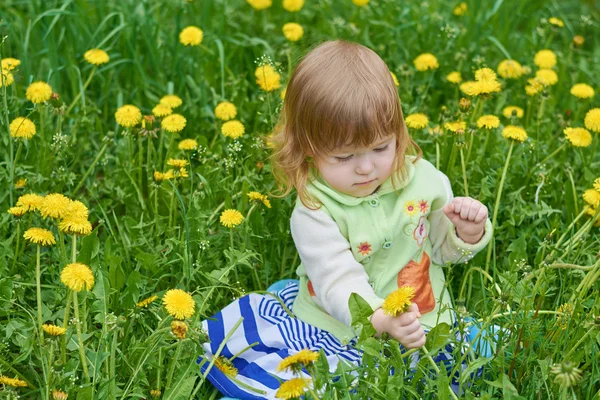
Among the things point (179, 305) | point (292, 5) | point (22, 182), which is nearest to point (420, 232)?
point (179, 305)

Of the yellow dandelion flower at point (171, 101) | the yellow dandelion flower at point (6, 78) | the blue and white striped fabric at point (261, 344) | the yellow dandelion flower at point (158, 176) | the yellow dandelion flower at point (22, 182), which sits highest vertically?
the yellow dandelion flower at point (6, 78)

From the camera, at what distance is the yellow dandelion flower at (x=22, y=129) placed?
8.44 feet

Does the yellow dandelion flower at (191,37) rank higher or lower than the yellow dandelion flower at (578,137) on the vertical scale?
higher

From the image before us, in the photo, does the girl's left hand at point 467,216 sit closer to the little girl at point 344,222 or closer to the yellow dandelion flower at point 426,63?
the little girl at point 344,222

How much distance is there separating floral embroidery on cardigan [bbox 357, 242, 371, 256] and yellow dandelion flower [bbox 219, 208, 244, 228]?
0.34 meters

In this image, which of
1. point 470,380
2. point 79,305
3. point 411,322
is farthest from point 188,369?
point 470,380

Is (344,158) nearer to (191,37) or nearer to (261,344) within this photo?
(261,344)

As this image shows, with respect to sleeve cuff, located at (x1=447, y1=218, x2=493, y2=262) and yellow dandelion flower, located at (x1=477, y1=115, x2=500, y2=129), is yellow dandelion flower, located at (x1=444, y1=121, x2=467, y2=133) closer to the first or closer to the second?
yellow dandelion flower, located at (x1=477, y1=115, x2=500, y2=129)

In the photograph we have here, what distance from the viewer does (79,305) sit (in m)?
2.25

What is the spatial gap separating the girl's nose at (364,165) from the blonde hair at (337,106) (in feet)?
0.15

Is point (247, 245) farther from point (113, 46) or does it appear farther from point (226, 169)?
point (113, 46)

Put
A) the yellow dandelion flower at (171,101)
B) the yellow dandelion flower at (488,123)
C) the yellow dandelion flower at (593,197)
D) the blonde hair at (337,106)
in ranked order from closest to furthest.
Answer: the blonde hair at (337,106), the yellow dandelion flower at (593,197), the yellow dandelion flower at (488,123), the yellow dandelion flower at (171,101)

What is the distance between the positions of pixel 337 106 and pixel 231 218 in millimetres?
470

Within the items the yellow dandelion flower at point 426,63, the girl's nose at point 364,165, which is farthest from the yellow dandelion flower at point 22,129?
the yellow dandelion flower at point 426,63
